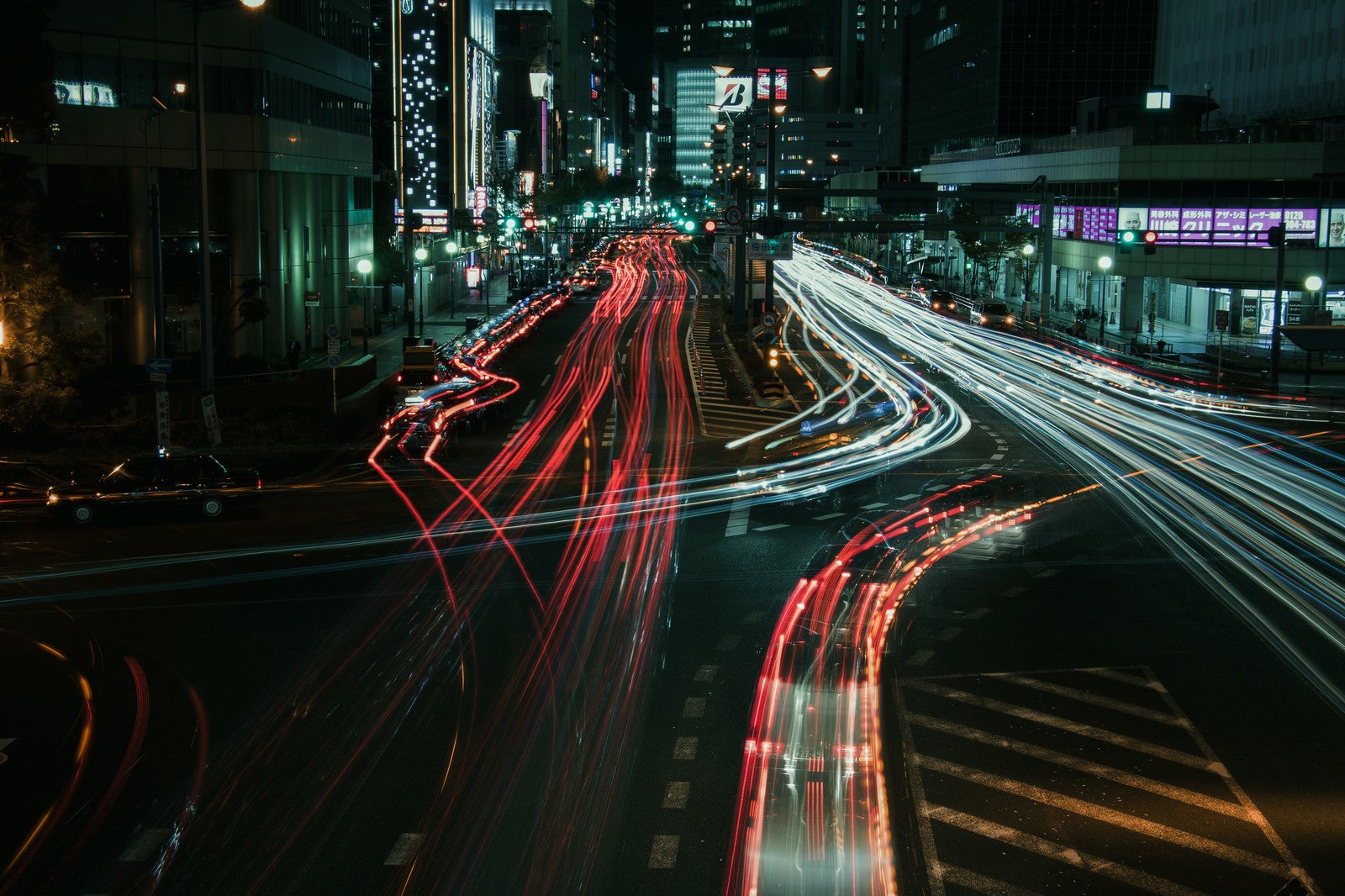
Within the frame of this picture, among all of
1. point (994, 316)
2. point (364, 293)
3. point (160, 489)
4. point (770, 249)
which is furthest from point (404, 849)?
point (994, 316)

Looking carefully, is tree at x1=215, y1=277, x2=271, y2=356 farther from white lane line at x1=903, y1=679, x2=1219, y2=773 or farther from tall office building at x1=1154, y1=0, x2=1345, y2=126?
tall office building at x1=1154, y1=0, x2=1345, y2=126

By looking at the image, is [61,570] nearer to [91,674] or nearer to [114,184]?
[91,674]

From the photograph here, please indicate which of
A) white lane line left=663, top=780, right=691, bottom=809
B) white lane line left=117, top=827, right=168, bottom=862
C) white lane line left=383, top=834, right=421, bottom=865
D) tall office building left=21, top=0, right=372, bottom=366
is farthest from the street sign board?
white lane line left=117, top=827, right=168, bottom=862

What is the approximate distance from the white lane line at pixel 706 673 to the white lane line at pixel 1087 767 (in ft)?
7.88

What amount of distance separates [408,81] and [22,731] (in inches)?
3421

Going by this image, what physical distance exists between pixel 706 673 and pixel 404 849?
5237 millimetres

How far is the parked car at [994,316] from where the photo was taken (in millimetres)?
65562

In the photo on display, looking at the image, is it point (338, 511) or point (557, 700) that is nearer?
point (557, 700)

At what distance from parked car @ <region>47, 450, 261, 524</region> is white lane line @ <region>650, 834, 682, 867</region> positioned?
53.5 ft

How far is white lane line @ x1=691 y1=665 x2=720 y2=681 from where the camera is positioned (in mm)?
14688

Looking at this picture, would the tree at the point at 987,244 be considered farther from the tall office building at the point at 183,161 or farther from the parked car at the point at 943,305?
the tall office building at the point at 183,161

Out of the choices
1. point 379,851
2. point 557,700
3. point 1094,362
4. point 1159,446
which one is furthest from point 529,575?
point 1094,362

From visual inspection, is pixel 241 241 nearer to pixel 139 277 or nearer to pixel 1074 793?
pixel 139 277

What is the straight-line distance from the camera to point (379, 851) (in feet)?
33.8
